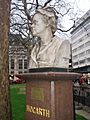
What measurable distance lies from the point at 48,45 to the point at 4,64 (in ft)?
5.66

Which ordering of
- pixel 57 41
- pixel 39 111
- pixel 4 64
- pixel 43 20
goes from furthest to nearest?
pixel 4 64 < pixel 43 20 < pixel 57 41 < pixel 39 111

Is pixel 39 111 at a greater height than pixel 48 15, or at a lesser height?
lesser

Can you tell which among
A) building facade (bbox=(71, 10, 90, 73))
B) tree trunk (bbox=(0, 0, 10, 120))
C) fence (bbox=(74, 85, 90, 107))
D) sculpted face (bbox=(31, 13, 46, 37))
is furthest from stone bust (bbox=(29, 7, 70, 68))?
building facade (bbox=(71, 10, 90, 73))

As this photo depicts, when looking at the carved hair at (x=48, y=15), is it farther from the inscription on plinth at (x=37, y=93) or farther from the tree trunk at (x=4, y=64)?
the inscription on plinth at (x=37, y=93)

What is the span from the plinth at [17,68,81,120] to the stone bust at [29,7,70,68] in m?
0.44

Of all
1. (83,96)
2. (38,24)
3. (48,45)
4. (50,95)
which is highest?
(38,24)

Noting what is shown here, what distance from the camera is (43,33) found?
7.64 m

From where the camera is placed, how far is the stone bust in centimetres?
733

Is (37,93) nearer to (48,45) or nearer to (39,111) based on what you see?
(39,111)

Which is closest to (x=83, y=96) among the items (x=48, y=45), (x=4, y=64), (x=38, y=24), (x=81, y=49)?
(x=4, y=64)

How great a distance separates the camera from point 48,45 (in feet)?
24.7

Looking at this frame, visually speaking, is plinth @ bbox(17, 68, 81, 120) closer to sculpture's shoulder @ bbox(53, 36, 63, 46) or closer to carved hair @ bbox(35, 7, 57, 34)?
sculpture's shoulder @ bbox(53, 36, 63, 46)

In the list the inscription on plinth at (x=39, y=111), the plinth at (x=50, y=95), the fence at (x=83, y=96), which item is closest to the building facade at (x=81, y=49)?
the fence at (x=83, y=96)

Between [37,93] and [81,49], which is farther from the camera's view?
[81,49]
